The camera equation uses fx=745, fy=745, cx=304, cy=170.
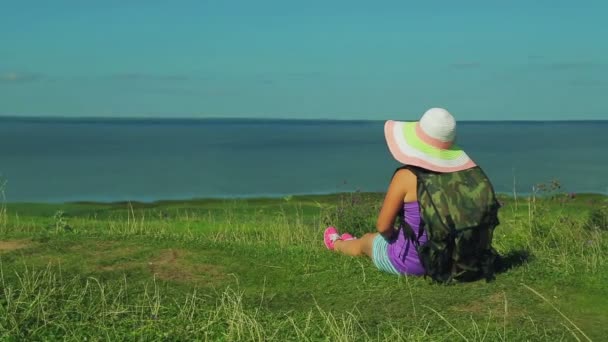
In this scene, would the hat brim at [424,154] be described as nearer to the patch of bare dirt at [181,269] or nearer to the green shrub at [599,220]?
the patch of bare dirt at [181,269]

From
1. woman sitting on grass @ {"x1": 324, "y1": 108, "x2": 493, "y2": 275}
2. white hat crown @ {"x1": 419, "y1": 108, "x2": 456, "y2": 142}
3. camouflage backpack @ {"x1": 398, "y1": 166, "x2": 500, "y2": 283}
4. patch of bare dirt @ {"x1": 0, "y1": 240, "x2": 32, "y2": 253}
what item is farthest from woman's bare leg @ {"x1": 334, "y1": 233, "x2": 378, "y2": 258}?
patch of bare dirt @ {"x1": 0, "y1": 240, "x2": 32, "y2": 253}

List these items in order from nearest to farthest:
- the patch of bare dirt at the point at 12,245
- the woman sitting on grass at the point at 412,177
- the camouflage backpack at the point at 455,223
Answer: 1. the camouflage backpack at the point at 455,223
2. the woman sitting on grass at the point at 412,177
3. the patch of bare dirt at the point at 12,245

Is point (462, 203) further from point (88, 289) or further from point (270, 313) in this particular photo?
point (88, 289)

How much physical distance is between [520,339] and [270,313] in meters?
1.53

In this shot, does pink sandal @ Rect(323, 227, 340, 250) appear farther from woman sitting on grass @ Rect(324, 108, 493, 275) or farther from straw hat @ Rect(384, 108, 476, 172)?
straw hat @ Rect(384, 108, 476, 172)

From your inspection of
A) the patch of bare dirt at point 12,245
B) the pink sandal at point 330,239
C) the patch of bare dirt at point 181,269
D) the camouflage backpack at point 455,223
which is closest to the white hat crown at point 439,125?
the camouflage backpack at point 455,223

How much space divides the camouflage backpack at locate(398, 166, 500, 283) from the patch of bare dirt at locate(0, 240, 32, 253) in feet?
11.5

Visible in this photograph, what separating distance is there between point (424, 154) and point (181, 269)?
212 centimetres

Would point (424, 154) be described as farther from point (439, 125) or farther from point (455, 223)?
point (455, 223)

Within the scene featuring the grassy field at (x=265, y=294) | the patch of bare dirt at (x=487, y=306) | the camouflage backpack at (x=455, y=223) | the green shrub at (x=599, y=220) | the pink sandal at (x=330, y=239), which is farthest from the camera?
the green shrub at (x=599, y=220)

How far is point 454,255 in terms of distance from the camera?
5551 millimetres

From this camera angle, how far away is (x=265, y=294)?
17.6 ft

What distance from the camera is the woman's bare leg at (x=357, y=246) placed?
20.7 ft

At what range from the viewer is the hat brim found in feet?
18.5
